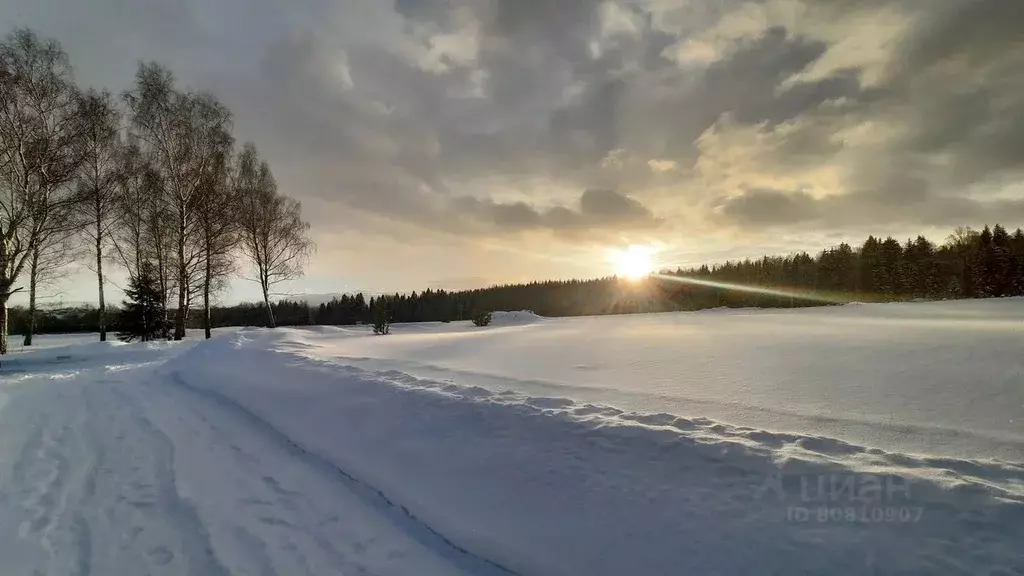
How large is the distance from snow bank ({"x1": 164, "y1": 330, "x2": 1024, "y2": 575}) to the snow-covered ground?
1 cm

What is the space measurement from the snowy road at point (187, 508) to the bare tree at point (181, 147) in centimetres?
1390

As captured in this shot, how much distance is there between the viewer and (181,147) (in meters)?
18.1

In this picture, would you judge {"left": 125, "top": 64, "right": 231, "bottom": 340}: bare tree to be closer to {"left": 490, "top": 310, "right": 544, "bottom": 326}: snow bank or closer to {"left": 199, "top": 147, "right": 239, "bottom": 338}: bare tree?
{"left": 199, "top": 147, "right": 239, "bottom": 338}: bare tree

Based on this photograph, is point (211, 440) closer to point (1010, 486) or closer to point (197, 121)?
point (1010, 486)

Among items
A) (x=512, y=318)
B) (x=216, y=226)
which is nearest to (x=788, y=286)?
(x=512, y=318)

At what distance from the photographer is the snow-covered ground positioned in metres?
2.76

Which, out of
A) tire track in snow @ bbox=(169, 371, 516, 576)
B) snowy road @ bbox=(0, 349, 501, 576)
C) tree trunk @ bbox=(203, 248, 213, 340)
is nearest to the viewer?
snowy road @ bbox=(0, 349, 501, 576)

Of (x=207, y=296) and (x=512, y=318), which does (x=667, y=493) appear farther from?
(x=512, y=318)

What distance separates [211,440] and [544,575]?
497cm

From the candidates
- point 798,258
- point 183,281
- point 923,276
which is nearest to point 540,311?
point 798,258

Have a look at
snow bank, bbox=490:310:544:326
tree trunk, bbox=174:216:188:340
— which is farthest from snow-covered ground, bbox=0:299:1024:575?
snow bank, bbox=490:310:544:326

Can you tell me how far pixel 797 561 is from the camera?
8.47 ft

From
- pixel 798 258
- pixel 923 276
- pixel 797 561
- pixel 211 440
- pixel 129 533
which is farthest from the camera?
pixel 798 258

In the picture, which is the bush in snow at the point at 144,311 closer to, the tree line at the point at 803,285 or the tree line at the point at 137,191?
the tree line at the point at 137,191
